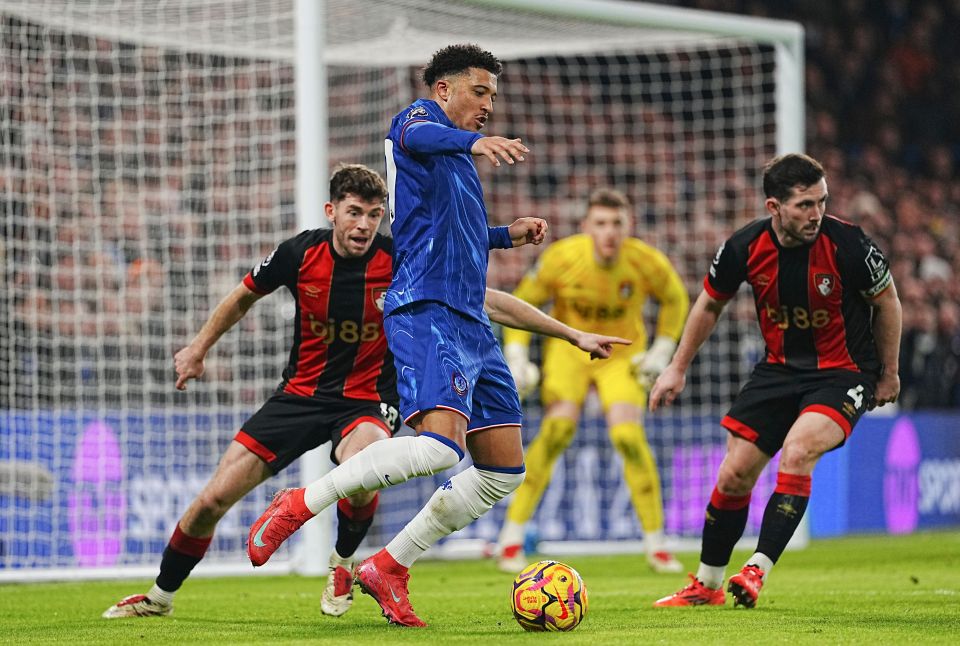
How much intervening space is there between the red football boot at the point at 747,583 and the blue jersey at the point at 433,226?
1.68 m

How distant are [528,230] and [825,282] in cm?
173

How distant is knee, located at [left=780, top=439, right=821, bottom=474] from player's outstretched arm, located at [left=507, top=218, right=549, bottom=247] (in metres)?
1.63

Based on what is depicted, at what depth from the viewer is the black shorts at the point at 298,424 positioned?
20.6 ft


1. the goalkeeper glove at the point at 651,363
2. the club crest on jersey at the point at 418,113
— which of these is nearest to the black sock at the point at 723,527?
the club crest on jersey at the point at 418,113

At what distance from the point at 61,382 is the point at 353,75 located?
4.19 m

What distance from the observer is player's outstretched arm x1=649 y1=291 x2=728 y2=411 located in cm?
659

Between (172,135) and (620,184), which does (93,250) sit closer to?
(172,135)

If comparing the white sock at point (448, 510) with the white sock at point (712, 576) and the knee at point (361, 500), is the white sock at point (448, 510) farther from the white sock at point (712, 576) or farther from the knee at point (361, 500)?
the white sock at point (712, 576)

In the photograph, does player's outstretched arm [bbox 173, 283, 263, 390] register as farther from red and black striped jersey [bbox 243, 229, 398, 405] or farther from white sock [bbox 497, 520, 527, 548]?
white sock [bbox 497, 520, 527, 548]

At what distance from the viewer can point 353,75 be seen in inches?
504

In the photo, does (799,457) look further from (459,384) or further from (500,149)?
(500,149)

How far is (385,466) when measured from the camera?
17.3ft

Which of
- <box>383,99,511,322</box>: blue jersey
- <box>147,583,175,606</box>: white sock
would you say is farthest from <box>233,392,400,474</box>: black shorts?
<box>383,99,511,322</box>: blue jersey

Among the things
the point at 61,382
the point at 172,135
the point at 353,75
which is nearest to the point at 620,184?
the point at 353,75
